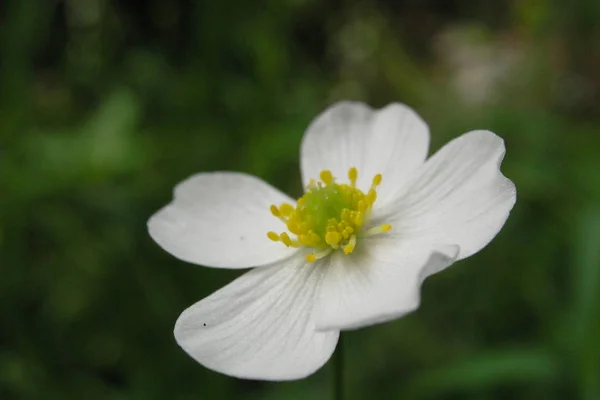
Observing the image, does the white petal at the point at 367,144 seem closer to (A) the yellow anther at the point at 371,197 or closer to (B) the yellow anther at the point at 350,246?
(A) the yellow anther at the point at 371,197

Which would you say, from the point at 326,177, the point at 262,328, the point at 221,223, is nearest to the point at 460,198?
the point at 326,177

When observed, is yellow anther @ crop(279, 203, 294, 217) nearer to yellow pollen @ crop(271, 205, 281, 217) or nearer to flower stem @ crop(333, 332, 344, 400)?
yellow pollen @ crop(271, 205, 281, 217)

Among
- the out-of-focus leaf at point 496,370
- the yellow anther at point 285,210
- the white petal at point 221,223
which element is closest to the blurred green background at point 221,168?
the out-of-focus leaf at point 496,370

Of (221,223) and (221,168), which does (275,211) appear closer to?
(221,223)

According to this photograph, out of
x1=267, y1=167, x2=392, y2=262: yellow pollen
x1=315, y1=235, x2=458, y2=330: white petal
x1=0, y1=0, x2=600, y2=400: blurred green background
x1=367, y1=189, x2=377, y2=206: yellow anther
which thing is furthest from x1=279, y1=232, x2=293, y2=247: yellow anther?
x1=0, y1=0, x2=600, y2=400: blurred green background

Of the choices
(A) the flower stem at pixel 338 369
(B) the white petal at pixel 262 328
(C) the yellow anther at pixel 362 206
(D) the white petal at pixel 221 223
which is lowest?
(A) the flower stem at pixel 338 369
